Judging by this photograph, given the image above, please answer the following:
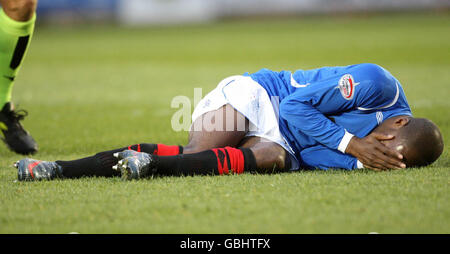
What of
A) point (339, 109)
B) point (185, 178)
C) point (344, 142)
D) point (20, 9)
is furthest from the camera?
point (20, 9)

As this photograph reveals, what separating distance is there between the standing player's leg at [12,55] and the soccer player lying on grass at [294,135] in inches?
55.9

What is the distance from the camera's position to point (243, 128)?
3.91m

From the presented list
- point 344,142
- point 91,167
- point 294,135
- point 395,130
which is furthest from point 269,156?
point 91,167

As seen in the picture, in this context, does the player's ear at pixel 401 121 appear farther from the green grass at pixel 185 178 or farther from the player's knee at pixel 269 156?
the player's knee at pixel 269 156

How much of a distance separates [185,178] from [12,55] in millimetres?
2214

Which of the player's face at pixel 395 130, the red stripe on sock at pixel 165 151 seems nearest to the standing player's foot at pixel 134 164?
the red stripe on sock at pixel 165 151

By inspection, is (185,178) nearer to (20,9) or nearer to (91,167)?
(91,167)

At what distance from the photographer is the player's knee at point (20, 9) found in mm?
4793

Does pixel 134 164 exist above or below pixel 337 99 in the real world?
below

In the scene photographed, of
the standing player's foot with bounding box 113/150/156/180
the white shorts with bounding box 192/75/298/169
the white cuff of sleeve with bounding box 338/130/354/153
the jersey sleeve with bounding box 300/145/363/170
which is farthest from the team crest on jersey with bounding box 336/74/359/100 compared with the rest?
the standing player's foot with bounding box 113/150/156/180

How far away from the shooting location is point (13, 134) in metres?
4.97
